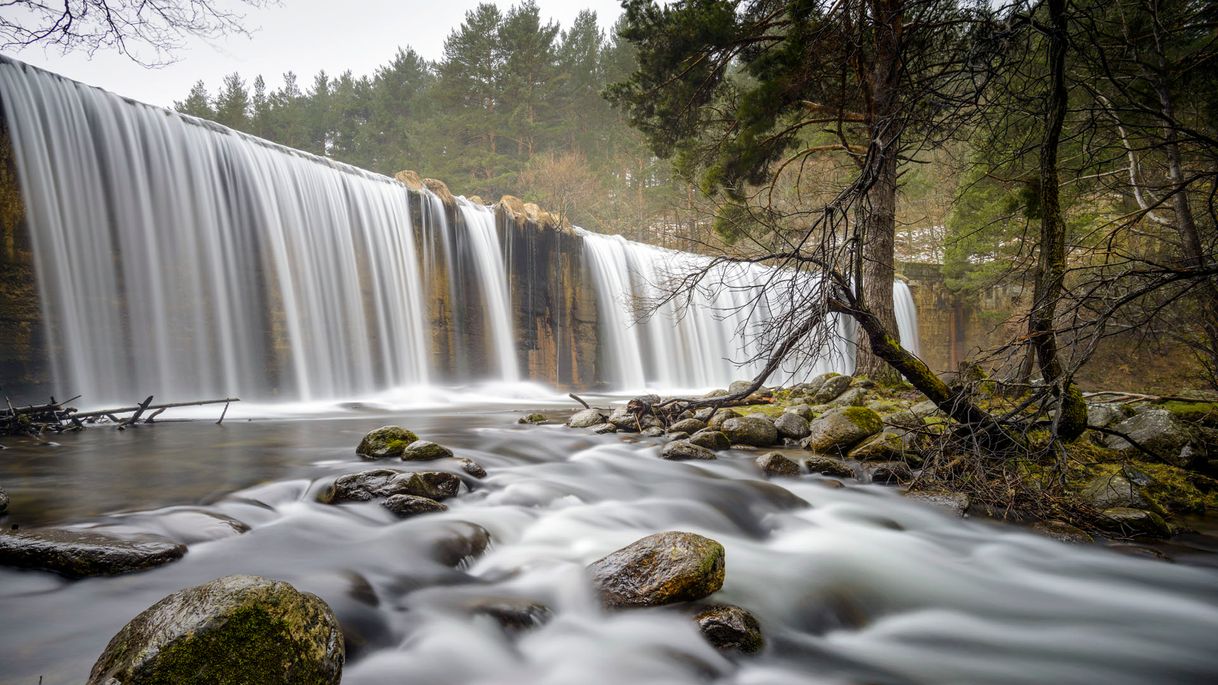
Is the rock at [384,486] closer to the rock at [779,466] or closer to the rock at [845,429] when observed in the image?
the rock at [779,466]

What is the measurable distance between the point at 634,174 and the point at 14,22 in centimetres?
3027

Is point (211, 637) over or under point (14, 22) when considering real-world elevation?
under

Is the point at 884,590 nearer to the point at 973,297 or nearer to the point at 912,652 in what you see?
the point at 912,652

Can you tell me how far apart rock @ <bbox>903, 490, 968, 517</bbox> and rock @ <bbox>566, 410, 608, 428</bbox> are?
4840 mm

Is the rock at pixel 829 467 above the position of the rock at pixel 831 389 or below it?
below

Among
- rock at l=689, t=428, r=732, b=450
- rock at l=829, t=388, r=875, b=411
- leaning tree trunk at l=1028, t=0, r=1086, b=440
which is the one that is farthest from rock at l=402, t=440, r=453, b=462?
rock at l=829, t=388, r=875, b=411

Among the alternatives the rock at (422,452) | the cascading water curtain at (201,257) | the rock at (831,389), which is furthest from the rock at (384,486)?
the cascading water curtain at (201,257)

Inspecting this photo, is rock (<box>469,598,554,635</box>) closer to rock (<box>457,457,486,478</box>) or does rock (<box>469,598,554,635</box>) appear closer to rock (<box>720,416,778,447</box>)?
rock (<box>457,457,486,478</box>)

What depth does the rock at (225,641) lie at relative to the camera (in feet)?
5.44

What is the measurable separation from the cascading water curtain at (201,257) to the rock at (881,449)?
12520 millimetres

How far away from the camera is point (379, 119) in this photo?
37438mm

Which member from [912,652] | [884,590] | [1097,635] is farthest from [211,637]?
[1097,635]

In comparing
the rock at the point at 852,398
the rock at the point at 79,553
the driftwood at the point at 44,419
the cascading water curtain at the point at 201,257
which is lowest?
the rock at the point at 852,398

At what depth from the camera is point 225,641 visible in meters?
1.73
